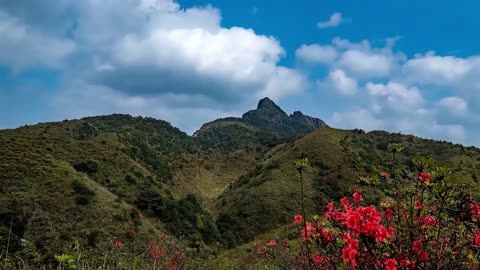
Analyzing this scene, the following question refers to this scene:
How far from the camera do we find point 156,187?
4625cm

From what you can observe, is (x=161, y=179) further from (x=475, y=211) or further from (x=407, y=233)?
(x=475, y=211)

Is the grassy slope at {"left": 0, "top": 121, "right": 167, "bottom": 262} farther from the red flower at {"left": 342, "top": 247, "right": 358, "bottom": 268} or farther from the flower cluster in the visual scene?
the red flower at {"left": 342, "top": 247, "right": 358, "bottom": 268}

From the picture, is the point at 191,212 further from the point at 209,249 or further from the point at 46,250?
the point at 46,250

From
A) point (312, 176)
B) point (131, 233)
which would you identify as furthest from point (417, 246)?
point (312, 176)

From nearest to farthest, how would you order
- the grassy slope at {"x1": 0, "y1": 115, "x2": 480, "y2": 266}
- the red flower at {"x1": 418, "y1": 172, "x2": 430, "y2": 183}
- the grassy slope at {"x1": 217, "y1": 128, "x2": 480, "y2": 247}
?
the red flower at {"x1": 418, "y1": 172, "x2": 430, "y2": 183} → the grassy slope at {"x1": 0, "y1": 115, "x2": 480, "y2": 266} → the grassy slope at {"x1": 217, "y1": 128, "x2": 480, "y2": 247}

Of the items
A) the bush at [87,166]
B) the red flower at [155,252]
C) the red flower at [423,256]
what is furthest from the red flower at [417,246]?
the bush at [87,166]

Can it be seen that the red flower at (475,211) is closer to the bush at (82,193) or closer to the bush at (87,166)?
the bush at (82,193)

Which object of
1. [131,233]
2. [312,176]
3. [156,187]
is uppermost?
[312,176]

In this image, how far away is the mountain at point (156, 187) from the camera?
2795 centimetres

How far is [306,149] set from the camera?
62.3 m

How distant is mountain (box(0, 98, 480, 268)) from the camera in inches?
1101

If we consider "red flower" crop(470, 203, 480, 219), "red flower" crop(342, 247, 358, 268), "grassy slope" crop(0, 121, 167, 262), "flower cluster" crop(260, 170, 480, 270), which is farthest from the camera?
"grassy slope" crop(0, 121, 167, 262)

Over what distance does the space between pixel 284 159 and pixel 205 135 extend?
93664mm

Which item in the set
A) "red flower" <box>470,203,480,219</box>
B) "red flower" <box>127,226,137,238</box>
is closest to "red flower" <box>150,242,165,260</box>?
"red flower" <box>470,203,480,219</box>
